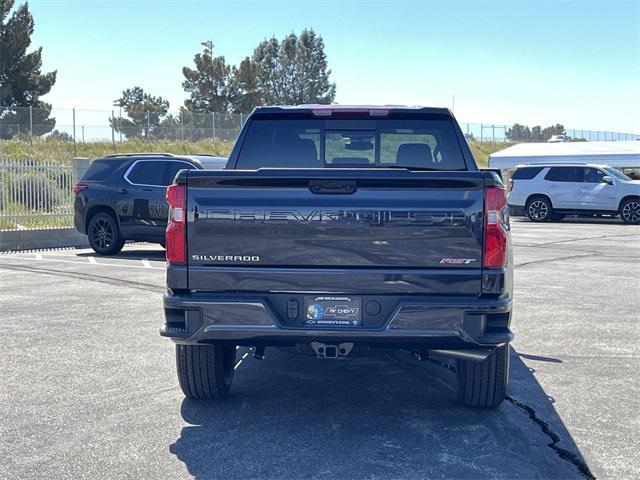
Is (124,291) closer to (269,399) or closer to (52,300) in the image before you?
(52,300)

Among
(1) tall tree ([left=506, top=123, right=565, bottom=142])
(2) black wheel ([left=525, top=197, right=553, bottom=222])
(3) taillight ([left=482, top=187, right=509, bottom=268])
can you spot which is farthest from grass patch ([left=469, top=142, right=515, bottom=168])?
(3) taillight ([left=482, top=187, right=509, bottom=268])

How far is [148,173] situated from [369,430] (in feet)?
34.2

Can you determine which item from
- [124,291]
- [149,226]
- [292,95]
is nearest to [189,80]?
[292,95]

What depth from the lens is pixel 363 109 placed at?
18.5 ft

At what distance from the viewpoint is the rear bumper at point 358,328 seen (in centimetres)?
449

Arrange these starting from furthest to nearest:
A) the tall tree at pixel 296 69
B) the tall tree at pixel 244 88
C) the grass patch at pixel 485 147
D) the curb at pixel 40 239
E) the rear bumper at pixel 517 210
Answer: the tall tree at pixel 296 69 → the tall tree at pixel 244 88 → the grass patch at pixel 485 147 → the rear bumper at pixel 517 210 → the curb at pixel 40 239

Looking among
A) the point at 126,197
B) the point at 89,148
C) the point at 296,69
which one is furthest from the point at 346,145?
the point at 296,69

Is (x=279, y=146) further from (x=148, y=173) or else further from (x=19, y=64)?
(x=19, y=64)

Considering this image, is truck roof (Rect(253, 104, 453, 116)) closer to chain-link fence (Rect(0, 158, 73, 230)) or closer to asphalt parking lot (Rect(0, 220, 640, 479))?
asphalt parking lot (Rect(0, 220, 640, 479))

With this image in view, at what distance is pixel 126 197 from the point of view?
1441 centimetres

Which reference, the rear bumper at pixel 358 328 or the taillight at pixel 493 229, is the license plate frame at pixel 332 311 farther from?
the taillight at pixel 493 229

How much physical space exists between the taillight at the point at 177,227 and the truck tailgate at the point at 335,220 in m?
0.04

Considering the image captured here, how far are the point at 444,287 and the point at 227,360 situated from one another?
1.83 m

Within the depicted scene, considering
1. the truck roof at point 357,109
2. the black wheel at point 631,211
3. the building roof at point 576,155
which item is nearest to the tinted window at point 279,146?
the truck roof at point 357,109
